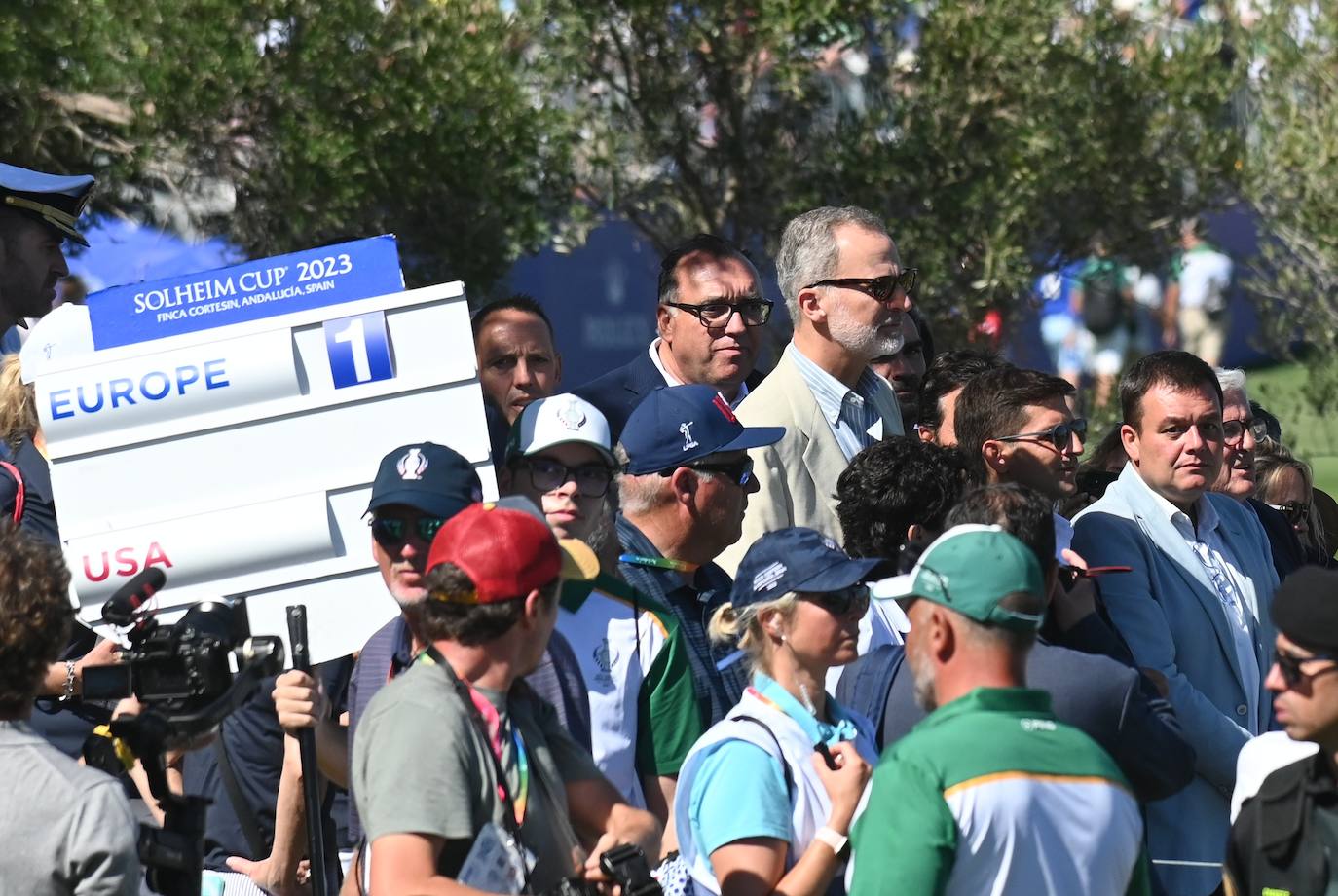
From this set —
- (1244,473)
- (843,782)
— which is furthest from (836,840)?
(1244,473)

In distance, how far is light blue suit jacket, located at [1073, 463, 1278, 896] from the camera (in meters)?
5.23

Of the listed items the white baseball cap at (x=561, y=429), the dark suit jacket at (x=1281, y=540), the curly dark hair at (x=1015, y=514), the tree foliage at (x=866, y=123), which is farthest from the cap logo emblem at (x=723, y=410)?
the tree foliage at (x=866, y=123)

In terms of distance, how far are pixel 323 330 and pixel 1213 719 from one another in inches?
102

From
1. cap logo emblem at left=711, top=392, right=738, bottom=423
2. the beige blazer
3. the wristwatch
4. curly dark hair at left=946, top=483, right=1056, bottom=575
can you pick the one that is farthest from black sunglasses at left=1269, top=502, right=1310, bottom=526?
the wristwatch

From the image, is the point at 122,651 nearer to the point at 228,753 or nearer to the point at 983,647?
the point at 228,753

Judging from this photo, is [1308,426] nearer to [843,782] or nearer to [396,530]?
[396,530]

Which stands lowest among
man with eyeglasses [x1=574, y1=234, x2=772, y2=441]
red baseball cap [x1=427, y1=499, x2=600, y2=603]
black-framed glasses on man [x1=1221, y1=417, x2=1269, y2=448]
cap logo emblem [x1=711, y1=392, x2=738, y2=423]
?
black-framed glasses on man [x1=1221, y1=417, x2=1269, y2=448]

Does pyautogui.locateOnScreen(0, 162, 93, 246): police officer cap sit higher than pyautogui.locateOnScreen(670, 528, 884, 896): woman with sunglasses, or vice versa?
pyautogui.locateOnScreen(0, 162, 93, 246): police officer cap

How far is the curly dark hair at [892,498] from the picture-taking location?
200 inches

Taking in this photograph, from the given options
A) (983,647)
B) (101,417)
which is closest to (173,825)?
(101,417)

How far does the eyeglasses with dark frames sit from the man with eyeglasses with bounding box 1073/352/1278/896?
150 cm

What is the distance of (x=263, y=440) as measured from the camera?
4.77 meters

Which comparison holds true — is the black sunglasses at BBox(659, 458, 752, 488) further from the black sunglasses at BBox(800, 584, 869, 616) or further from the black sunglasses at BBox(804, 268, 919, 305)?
the black sunglasses at BBox(804, 268, 919, 305)

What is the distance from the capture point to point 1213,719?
17.1 ft
